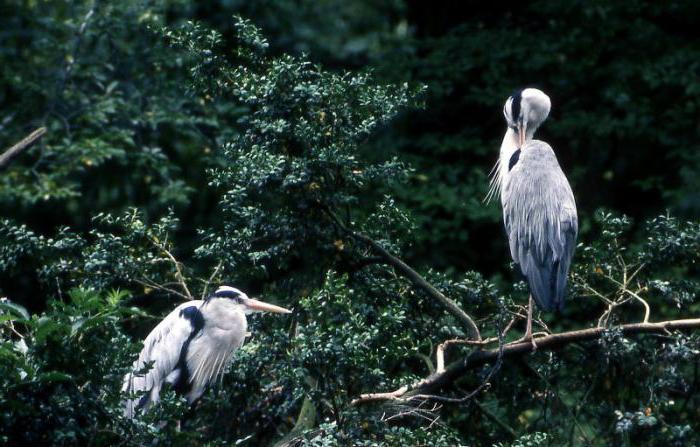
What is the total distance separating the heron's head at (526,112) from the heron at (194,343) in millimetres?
1877

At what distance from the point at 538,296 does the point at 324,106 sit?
4.31ft

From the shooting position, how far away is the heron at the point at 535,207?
5121mm

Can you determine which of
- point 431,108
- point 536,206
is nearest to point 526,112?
point 536,206

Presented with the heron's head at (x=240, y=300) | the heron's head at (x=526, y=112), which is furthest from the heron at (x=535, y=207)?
the heron's head at (x=240, y=300)

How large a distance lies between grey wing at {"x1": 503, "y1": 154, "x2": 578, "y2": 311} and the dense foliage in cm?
12

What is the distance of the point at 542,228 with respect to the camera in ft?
17.9

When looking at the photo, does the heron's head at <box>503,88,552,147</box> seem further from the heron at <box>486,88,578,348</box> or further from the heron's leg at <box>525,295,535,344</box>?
the heron's leg at <box>525,295,535,344</box>

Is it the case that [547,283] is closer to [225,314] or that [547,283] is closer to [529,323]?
[529,323]

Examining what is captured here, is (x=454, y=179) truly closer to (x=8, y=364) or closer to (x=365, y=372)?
(x=365, y=372)

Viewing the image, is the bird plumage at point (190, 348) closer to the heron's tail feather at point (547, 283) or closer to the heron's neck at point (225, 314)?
the heron's neck at point (225, 314)

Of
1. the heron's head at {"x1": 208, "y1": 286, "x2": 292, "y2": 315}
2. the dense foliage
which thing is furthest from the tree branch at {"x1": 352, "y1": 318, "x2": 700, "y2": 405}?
the heron's head at {"x1": 208, "y1": 286, "x2": 292, "y2": 315}

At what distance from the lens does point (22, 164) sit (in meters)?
8.59

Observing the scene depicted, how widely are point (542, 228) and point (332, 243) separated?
1.21 meters

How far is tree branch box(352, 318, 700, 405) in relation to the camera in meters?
4.48
